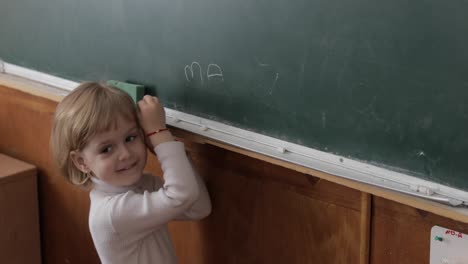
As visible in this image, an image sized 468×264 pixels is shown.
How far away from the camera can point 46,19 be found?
84.9 inches

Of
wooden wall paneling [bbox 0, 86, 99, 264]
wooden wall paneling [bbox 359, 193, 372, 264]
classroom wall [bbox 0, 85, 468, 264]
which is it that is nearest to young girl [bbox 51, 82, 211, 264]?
classroom wall [bbox 0, 85, 468, 264]

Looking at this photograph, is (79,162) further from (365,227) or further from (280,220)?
(365,227)

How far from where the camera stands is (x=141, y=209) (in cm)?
158

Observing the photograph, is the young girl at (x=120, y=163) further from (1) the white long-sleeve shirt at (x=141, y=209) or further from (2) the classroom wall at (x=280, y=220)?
(2) the classroom wall at (x=280, y=220)

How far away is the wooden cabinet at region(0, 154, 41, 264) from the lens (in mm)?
2434

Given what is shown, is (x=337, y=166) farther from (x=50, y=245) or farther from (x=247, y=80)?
(x=50, y=245)

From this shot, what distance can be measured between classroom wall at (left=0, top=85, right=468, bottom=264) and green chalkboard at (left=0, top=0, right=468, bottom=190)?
12cm

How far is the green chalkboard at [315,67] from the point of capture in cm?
127

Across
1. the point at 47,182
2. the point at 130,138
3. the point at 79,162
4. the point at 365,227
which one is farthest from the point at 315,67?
the point at 47,182

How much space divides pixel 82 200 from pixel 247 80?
1026 mm

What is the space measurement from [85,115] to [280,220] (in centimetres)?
58

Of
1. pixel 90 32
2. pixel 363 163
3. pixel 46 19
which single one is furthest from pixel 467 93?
pixel 46 19

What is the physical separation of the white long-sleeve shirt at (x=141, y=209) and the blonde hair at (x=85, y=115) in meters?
0.12

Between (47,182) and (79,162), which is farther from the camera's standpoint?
(47,182)
